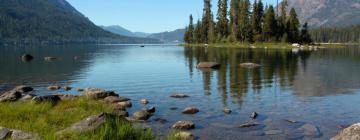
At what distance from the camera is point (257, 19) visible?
16688 cm

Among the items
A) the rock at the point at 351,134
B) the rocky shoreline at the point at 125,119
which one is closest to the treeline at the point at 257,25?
the rocky shoreline at the point at 125,119

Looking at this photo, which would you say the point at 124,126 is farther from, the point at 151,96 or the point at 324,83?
the point at 324,83

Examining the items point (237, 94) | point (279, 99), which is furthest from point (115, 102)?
point (279, 99)

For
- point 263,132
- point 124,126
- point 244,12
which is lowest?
point 263,132

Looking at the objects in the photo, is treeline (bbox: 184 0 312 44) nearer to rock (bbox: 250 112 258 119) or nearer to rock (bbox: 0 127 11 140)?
rock (bbox: 250 112 258 119)

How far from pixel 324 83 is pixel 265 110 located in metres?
18.4

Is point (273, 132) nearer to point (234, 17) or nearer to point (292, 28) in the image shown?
point (292, 28)

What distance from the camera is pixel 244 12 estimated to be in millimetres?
173125

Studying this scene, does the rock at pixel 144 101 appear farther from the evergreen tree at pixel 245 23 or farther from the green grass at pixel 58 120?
the evergreen tree at pixel 245 23

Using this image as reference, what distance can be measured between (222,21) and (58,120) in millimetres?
174761

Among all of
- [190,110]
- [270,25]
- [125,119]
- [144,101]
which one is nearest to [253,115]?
[190,110]

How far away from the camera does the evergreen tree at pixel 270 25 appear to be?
162 metres

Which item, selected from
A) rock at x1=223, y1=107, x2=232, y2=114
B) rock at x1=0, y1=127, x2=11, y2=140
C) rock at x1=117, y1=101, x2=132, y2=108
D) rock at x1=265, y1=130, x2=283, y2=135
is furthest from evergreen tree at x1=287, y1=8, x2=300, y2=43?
rock at x1=0, y1=127, x2=11, y2=140

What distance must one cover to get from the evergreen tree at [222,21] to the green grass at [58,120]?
167m
